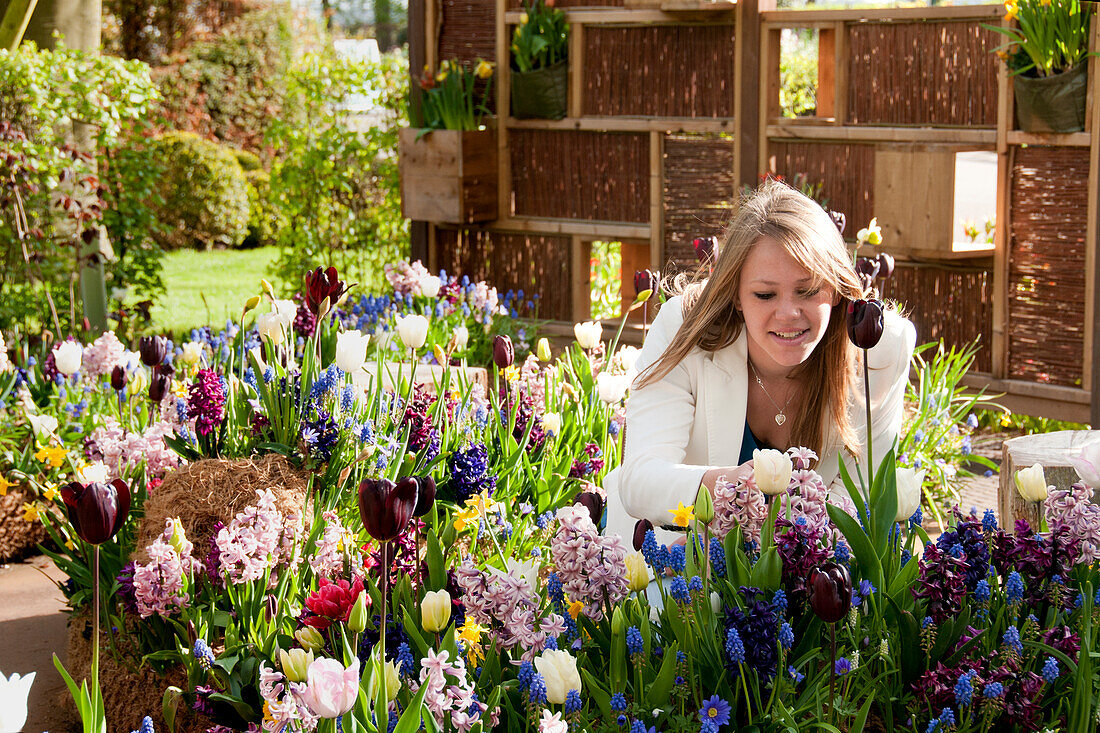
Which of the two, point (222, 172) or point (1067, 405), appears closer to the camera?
point (1067, 405)

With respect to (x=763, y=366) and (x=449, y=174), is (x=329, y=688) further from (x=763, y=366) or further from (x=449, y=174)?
(x=449, y=174)

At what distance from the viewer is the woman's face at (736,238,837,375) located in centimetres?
229

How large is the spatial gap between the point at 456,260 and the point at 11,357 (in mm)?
2449

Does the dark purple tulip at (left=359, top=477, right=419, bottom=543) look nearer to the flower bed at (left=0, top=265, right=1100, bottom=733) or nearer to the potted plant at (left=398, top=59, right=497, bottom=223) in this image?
the flower bed at (left=0, top=265, right=1100, bottom=733)

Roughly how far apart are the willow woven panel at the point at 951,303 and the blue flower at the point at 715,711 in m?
3.59

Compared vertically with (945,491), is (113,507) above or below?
above

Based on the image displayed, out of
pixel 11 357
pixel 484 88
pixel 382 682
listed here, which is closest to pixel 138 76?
pixel 11 357

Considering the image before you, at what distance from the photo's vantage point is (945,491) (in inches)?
149

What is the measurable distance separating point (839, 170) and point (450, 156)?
1.89 m

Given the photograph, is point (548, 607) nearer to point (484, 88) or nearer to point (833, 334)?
point (833, 334)

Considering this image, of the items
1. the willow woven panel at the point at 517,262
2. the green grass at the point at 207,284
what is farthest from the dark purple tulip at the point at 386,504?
the green grass at the point at 207,284

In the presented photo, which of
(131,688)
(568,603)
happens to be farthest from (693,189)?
(568,603)

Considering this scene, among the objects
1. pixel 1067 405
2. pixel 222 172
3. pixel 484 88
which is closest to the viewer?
pixel 1067 405

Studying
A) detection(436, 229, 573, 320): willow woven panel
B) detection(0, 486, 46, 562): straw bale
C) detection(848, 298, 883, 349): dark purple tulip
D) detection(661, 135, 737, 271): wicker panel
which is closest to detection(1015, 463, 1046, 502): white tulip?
detection(848, 298, 883, 349): dark purple tulip
